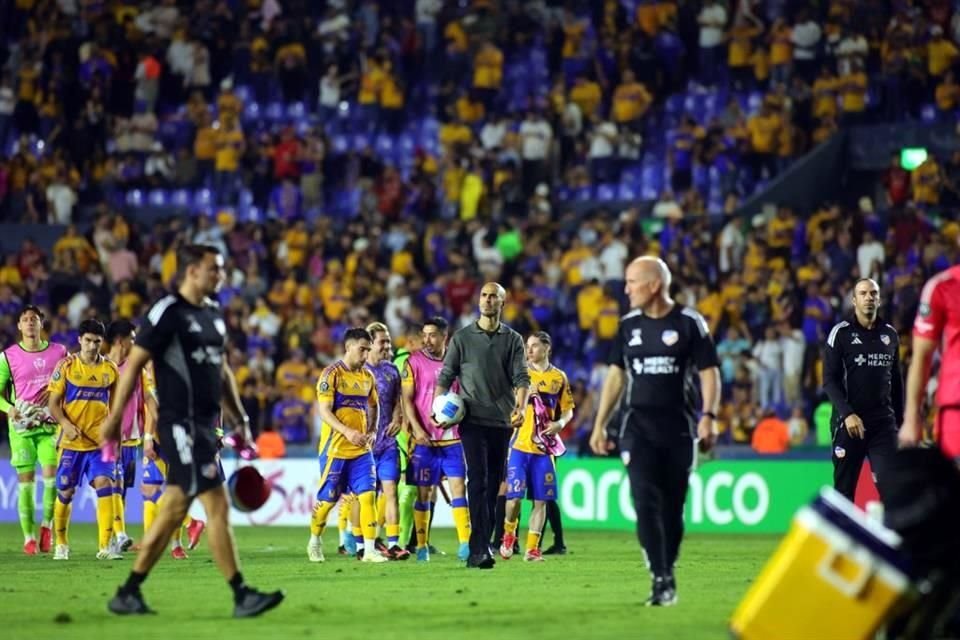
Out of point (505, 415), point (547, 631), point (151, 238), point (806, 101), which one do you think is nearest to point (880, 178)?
point (806, 101)

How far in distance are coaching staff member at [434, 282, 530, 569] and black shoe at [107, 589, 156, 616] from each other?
15.9 feet

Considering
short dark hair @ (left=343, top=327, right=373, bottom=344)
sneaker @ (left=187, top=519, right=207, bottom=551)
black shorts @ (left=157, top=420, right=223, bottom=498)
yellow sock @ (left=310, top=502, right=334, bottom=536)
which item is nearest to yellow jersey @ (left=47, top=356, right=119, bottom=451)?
sneaker @ (left=187, top=519, right=207, bottom=551)

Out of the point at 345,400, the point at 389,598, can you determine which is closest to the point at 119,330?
the point at 345,400

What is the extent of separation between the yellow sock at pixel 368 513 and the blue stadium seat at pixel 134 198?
20.2 meters

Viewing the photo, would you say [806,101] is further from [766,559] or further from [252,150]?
[766,559]

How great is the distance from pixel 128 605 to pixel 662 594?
12.2ft

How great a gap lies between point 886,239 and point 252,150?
47.7 feet

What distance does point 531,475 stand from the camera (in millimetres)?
19625

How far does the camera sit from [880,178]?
31.7 metres

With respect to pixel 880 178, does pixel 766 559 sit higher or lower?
lower

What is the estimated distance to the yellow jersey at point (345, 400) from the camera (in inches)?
741

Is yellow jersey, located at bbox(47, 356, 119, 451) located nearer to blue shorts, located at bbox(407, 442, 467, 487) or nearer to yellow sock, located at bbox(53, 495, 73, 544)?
yellow sock, located at bbox(53, 495, 73, 544)

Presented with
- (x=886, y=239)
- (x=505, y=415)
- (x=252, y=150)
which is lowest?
(x=505, y=415)

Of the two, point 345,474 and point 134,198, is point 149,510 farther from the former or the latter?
point 134,198
